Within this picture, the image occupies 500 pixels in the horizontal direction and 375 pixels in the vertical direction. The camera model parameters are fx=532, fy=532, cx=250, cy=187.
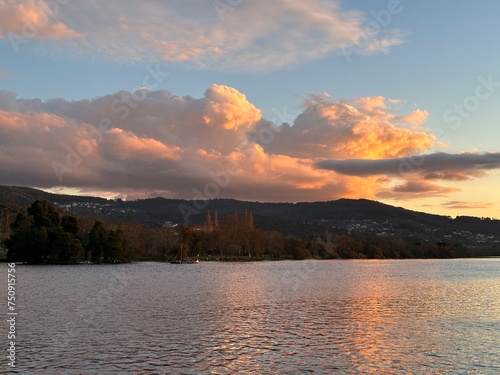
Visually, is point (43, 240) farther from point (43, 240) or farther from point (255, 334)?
point (255, 334)

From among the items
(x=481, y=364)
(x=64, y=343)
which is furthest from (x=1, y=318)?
(x=481, y=364)

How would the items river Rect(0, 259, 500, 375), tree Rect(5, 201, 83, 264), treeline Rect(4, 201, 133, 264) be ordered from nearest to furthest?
river Rect(0, 259, 500, 375) < tree Rect(5, 201, 83, 264) < treeline Rect(4, 201, 133, 264)

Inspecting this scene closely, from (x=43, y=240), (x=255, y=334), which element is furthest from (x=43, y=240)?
(x=255, y=334)

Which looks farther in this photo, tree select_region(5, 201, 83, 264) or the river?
tree select_region(5, 201, 83, 264)

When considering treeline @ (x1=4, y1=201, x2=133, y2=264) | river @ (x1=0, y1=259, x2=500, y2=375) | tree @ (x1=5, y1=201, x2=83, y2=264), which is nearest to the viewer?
river @ (x1=0, y1=259, x2=500, y2=375)

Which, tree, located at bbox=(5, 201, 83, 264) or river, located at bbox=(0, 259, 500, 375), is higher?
tree, located at bbox=(5, 201, 83, 264)

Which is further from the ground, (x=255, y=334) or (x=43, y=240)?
(x=43, y=240)

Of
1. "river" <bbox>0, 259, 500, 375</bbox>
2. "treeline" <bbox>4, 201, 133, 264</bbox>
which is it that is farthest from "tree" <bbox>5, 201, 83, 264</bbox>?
"river" <bbox>0, 259, 500, 375</bbox>

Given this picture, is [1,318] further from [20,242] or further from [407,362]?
[20,242]

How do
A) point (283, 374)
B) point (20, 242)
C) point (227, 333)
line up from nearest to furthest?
point (283, 374), point (227, 333), point (20, 242)

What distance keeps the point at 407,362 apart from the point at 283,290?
185ft

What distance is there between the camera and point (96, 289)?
91.0 metres

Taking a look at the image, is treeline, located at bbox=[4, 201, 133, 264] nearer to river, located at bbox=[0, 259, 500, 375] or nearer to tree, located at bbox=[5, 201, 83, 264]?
tree, located at bbox=[5, 201, 83, 264]

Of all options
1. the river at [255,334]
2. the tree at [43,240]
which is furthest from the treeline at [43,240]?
the river at [255,334]
